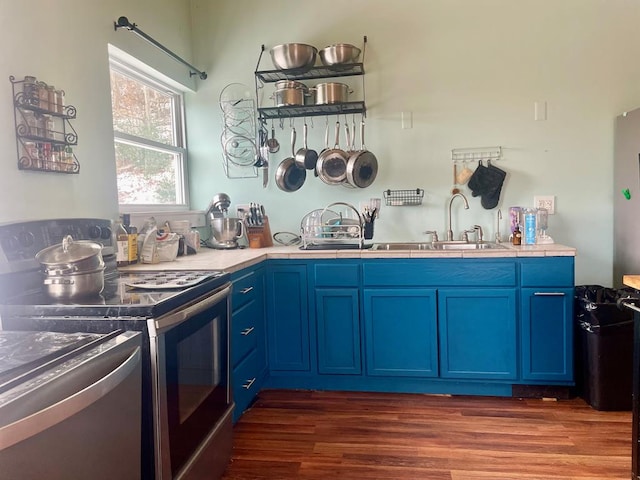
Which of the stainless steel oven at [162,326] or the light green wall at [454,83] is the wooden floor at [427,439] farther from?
the light green wall at [454,83]

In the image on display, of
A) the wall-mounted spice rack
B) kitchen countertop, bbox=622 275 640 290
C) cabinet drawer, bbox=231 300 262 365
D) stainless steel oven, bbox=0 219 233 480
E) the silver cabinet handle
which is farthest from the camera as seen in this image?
cabinet drawer, bbox=231 300 262 365

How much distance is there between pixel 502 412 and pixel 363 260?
1.07 metres

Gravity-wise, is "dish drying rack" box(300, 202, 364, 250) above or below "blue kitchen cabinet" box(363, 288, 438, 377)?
above

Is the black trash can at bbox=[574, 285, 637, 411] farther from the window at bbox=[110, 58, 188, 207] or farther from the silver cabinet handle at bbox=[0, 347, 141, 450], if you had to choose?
the window at bbox=[110, 58, 188, 207]

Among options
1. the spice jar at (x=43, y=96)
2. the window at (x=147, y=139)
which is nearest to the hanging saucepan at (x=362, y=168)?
the window at (x=147, y=139)

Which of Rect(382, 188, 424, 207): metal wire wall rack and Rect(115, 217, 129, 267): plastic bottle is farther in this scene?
Rect(382, 188, 424, 207): metal wire wall rack

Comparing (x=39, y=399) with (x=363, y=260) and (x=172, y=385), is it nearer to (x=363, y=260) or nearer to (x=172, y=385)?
(x=172, y=385)

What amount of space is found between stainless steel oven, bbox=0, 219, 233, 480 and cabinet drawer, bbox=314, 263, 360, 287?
30.4 inches

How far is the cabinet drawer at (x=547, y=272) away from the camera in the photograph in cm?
246

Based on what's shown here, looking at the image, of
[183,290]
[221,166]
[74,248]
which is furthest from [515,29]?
[74,248]

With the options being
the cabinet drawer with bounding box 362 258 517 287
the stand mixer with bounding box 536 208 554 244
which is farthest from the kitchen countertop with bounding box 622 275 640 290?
the stand mixer with bounding box 536 208 554 244

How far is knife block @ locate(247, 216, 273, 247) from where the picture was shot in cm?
304

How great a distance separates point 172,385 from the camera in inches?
57.2

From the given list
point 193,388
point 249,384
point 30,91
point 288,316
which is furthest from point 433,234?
point 30,91
